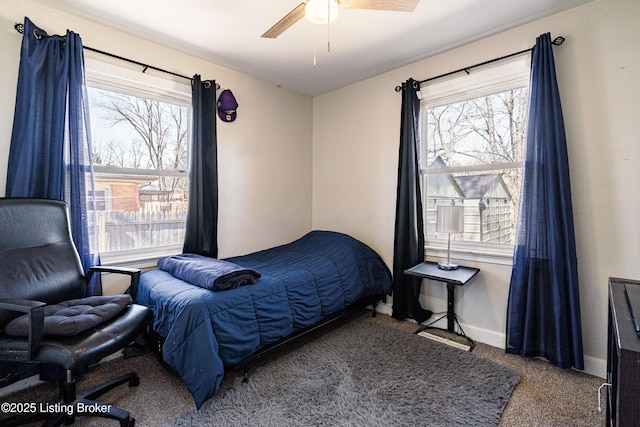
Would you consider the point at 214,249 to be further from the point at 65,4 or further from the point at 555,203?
the point at 555,203

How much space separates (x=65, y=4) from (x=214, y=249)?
6.74 ft

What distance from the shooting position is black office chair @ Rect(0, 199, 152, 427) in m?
1.30

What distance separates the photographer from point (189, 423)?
1.57m

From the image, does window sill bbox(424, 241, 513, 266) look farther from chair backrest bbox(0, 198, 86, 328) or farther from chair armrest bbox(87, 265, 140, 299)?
chair backrest bbox(0, 198, 86, 328)

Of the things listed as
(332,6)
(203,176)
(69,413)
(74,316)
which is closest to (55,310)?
(74,316)

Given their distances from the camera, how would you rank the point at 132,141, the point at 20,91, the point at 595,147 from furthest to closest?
the point at 132,141, the point at 595,147, the point at 20,91

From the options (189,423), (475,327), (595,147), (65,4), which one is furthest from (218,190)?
(595,147)

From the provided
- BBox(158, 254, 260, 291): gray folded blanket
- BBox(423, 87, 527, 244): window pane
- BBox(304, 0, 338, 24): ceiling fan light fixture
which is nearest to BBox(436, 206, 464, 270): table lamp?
BBox(423, 87, 527, 244): window pane

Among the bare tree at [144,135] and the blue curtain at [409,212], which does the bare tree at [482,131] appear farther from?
the bare tree at [144,135]

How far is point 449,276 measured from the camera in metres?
2.31

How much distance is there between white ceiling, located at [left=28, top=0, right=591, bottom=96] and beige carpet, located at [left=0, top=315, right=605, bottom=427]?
253cm

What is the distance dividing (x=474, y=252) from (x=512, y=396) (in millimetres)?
1107

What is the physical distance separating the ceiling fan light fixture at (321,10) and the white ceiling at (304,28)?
61cm

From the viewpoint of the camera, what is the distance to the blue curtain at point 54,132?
188 cm
